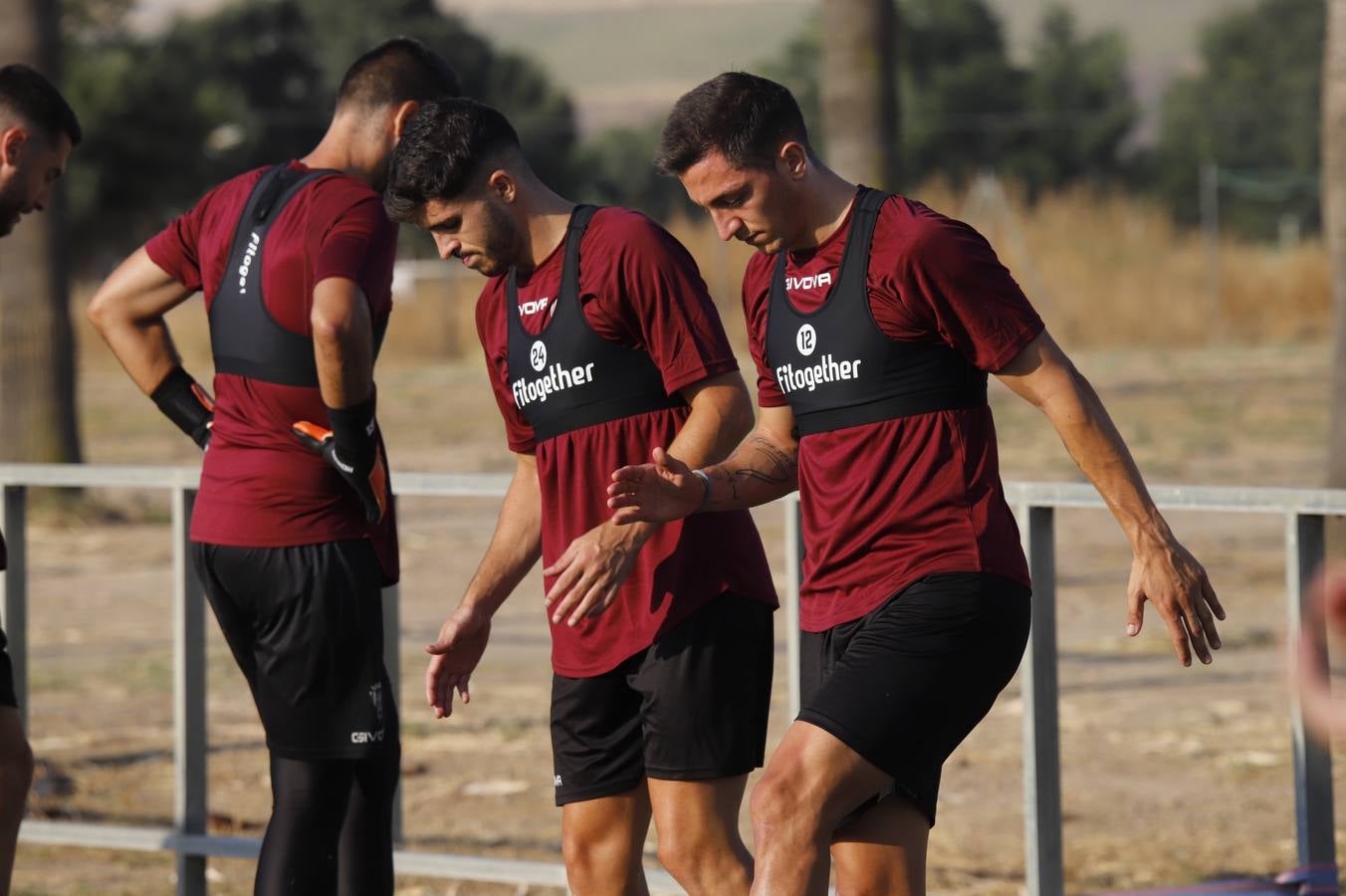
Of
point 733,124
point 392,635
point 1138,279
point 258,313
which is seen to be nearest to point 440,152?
point 733,124

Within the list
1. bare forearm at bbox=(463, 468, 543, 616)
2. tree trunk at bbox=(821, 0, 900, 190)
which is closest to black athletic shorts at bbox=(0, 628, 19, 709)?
bare forearm at bbox=(463, 468, 543, 616)

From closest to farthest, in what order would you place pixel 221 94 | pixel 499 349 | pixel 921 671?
pixel 921 671 → pixel 499 349 → pixel 221 94

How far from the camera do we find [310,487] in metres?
4.75

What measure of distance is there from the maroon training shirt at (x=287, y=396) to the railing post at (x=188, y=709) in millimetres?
835

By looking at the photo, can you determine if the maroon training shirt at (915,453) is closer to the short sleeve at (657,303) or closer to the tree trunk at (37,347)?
the short sleeve at (657,303)

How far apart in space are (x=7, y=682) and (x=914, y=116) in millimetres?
62030

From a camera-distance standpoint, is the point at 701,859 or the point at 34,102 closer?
the point at 701,859

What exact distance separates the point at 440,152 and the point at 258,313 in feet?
2.37

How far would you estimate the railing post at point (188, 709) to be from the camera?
225 inches

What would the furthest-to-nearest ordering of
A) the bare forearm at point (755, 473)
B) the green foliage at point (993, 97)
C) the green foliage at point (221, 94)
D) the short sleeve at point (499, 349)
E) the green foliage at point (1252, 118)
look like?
the green foliage at point (1252, 118), the green foliage at point (993, 97), the green foliage at point (221, 94), the short sleeve at point (499, 349), the bare forearm at point (755, 473)

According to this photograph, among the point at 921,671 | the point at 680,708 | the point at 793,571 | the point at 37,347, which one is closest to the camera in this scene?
the point at 921,671

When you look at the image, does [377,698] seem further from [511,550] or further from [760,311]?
[760,311]

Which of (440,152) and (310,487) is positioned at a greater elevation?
(440,152)

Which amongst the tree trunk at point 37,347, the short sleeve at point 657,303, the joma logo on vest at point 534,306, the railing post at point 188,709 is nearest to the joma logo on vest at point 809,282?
the short sleeve at point 657,303
